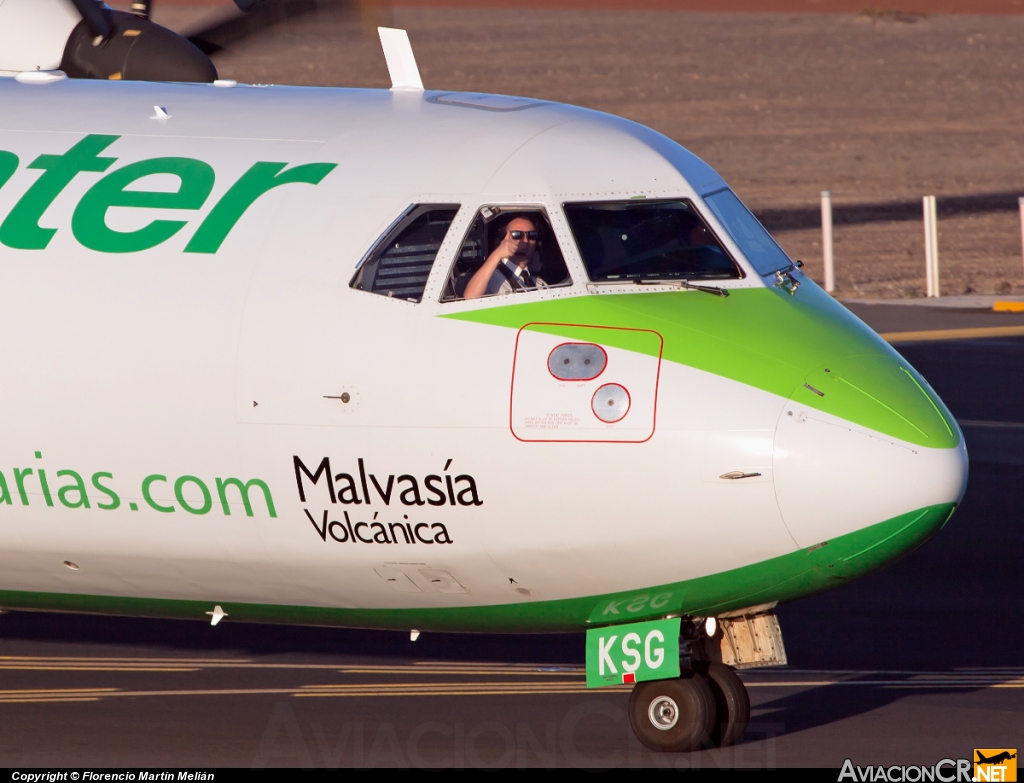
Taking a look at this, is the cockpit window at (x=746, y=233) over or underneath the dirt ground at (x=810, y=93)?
underneath

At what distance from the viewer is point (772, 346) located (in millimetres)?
10297

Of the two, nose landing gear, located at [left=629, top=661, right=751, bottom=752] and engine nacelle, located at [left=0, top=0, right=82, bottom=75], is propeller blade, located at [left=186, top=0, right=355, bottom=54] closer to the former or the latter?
engine nacelle, located at [left=0, top=0, right=82, bottom=75]

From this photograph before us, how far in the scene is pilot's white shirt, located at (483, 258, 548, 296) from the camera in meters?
10.6

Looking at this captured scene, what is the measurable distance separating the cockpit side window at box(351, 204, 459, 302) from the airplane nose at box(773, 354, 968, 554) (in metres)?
2.39

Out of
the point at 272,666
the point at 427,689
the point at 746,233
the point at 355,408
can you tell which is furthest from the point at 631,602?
the point at 272,666

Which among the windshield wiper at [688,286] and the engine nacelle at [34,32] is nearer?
the windshield wiper at [688,286]

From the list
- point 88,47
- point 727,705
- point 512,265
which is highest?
point 88,47

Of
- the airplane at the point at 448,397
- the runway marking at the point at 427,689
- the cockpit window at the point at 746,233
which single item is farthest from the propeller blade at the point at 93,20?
the cockpit window at the point at 746,233

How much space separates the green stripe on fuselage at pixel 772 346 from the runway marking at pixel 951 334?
62.4ft

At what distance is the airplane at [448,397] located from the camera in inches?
399

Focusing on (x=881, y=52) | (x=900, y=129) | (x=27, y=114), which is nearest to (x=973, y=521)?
(x=27, y=114)

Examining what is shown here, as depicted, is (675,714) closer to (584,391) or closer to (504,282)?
(584,391)

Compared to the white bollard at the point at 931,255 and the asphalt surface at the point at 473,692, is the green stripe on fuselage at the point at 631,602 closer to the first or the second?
the asphalt surface at the point at 473,692

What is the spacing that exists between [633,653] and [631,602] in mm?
408
